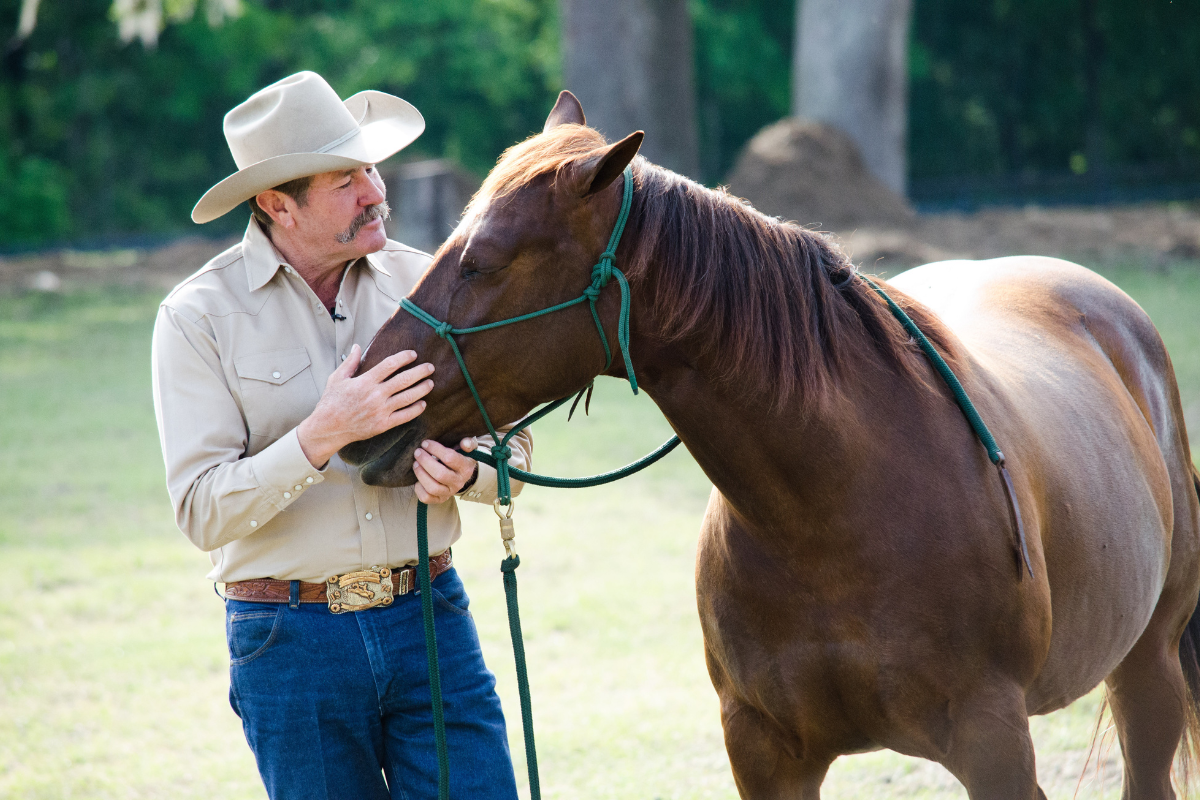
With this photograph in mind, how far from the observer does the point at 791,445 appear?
202 cm

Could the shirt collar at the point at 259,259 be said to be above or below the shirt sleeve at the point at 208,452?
above

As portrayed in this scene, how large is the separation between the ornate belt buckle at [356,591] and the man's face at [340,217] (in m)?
0.68

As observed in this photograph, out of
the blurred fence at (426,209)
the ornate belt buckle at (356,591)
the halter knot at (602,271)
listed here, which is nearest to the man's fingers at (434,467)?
the ornate belt buckle at (356,591)

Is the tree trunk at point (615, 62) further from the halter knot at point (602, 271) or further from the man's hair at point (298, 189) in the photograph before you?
the halter knot at point (602, 271)

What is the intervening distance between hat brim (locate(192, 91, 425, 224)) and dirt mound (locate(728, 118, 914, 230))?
11.2 m

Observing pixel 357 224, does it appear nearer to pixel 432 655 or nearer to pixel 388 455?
pixel 388 455

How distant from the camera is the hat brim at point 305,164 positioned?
216 cm

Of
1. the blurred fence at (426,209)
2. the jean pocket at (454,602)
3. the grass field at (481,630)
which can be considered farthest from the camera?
the blurred fence at (426,209)

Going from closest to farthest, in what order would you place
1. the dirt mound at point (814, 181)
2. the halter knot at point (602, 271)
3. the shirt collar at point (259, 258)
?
1. the halter knot at point (602, 271)
2. the shirt collar at point (259, 258)
3. the dirt mound at point (814, 181)

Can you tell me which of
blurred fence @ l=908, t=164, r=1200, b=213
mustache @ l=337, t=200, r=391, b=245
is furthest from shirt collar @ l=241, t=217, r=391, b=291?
blurred fence @ l=908, t=164, r=1200, b=213

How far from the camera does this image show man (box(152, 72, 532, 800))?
2.12m

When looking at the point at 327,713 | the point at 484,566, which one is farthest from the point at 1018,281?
the point at 484,566

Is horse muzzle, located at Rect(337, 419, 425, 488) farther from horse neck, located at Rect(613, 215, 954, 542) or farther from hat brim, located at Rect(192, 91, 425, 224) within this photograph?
hat brim, located at Rect(192, 91, 425, 224)

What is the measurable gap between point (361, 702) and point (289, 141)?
1.19 m
